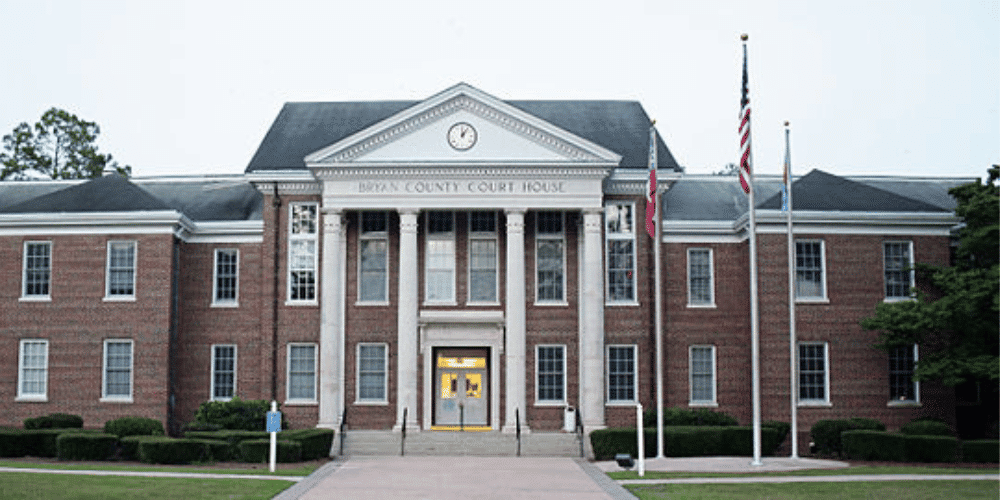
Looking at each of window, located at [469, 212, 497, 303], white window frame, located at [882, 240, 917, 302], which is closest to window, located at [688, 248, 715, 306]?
white window frame, located at [882, 240, 917, 302]

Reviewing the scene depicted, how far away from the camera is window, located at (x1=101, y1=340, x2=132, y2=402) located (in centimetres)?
3747

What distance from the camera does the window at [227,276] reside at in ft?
130

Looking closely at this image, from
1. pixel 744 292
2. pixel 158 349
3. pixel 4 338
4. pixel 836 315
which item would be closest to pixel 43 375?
pixel 4 338

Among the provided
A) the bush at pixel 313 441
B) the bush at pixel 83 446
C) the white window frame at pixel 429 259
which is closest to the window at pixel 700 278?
the white window frame at pixel 429 259

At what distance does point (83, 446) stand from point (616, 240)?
18922 millimetres

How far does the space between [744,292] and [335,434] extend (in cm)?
1521

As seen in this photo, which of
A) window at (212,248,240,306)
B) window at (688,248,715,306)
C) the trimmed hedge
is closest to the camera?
the trimmed hedge

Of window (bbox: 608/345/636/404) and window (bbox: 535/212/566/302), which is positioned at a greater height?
window (bbox: 535/212/566/302)

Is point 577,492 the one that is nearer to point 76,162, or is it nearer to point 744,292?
point 744,292

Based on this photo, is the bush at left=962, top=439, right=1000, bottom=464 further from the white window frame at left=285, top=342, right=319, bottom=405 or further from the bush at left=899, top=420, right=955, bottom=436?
the white window frame at left=285, top=342, right=319, bottom=405

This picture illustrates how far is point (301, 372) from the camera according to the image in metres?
38.4

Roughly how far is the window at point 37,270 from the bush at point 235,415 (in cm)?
730

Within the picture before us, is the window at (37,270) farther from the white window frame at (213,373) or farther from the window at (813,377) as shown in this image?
the window at (813,377)

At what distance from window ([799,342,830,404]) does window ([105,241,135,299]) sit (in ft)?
77.0
